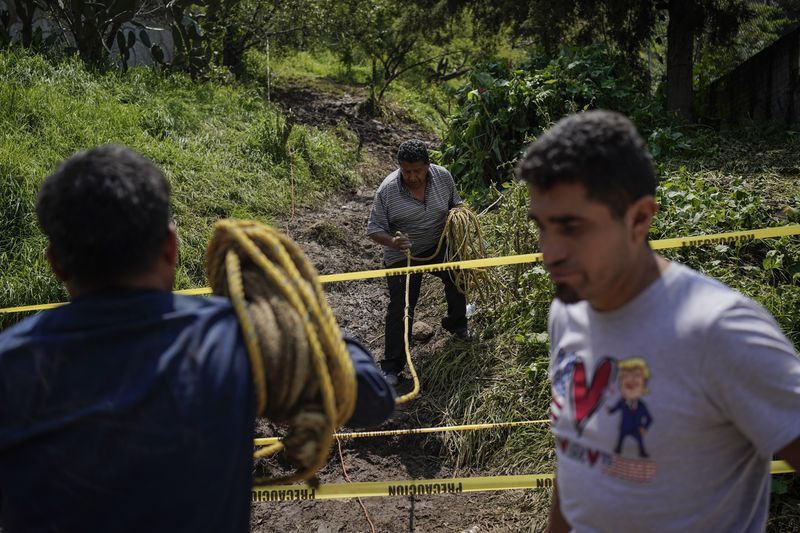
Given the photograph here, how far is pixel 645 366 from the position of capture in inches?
62.3

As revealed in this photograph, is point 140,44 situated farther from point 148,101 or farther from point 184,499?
point 184,499

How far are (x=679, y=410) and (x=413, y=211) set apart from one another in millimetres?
4140

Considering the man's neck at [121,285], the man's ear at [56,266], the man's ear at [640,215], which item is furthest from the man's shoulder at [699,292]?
the man's ear at [56,266]

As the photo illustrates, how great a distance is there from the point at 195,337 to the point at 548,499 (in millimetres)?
3059

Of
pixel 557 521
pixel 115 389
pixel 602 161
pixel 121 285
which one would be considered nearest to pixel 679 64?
pixel 557 521

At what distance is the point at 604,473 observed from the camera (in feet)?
5.41

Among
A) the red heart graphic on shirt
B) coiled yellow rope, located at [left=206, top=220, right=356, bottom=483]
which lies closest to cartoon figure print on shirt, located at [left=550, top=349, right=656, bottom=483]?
the red heart graphic on shirt

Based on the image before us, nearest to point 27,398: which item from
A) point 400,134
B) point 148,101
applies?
point 148,101

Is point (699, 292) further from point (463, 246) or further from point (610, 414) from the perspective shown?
point (463, 246)

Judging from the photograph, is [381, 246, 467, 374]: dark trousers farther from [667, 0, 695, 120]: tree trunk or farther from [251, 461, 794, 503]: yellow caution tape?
[667, 0, 695, 120]: tree trunk

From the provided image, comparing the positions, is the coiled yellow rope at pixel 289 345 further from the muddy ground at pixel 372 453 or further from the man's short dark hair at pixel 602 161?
the muddy ground at pixel 372 453

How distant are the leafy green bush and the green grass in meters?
1.97

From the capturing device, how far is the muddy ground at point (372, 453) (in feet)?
13.9

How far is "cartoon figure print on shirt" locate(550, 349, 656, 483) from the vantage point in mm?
1585
